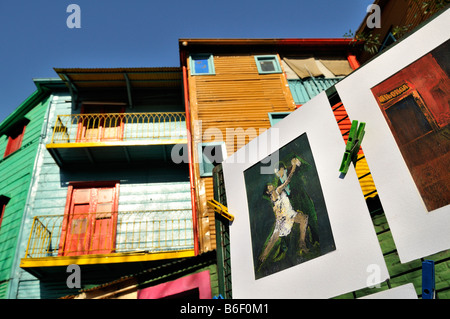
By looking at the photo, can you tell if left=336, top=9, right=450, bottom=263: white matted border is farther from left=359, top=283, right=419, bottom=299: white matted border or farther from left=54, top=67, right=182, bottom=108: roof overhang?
left=54, top=67, right=182, bottom=108: roof overhang

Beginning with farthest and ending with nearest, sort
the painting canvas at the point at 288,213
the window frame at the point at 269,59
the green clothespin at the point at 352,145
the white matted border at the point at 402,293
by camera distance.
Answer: the window frame at the point at 269,59
the painting canvas at the point at 288,213
the green clothespin at the point at 352,145
the white matted border at the point at 402,293

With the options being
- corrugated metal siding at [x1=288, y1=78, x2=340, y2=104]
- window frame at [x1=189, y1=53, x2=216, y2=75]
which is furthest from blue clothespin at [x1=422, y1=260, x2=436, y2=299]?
window frame at [x1=189, y1=53, x2=216, y2=75]

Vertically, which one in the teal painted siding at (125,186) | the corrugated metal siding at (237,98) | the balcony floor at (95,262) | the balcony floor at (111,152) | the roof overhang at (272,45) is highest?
the roof overhang at (272,45)

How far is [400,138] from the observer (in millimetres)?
3629

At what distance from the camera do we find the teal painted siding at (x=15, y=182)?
980 centimetres

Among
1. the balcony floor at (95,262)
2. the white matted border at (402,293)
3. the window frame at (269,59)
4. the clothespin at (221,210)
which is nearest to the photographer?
the white matted border at (402,293)

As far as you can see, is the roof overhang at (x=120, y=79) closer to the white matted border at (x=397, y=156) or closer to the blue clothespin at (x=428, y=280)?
the white matted border at (x=397, y=156)

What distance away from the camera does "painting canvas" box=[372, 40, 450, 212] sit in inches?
127

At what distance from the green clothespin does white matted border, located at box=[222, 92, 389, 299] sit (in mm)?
93

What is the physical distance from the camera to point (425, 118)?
140 inches

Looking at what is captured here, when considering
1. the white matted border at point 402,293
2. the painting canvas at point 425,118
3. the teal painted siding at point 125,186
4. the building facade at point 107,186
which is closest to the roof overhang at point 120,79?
the building facade at point 107,186

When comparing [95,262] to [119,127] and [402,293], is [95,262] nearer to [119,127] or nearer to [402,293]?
[119,127]

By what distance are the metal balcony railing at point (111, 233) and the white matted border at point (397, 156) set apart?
7.19 metres

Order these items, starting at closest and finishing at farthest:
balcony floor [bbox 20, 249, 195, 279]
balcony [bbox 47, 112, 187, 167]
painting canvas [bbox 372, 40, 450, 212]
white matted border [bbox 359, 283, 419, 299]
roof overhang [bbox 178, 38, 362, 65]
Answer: white matted border [bbox 359, 283, 419, 299]
painting canvas [bbox 372, 40, 450, 212]
balcony floor [bbox 20, 249, 195, 279]
balcony [bbox 47, 112, 187, 167]
roof overhang [bbox 178, 38, 362, 65]
